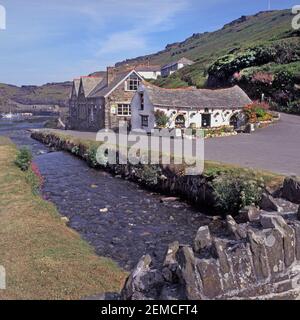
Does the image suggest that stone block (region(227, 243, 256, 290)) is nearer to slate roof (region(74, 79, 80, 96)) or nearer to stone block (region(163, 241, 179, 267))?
stone block (region(163, 241, 179, 267))

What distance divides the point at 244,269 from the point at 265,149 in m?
21.3

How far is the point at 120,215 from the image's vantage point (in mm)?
16906

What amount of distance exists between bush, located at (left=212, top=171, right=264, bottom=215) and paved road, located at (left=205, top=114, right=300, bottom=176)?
1.97m

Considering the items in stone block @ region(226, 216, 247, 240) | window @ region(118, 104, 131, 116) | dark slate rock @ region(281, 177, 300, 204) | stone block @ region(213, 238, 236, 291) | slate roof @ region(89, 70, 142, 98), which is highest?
slate roof @ region(89, 70, 142, 98)

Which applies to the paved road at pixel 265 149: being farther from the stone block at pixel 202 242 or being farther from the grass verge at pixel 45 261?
the stone block at pixel 202 242

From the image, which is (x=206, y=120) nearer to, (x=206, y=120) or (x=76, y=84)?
(x=206, y=120)

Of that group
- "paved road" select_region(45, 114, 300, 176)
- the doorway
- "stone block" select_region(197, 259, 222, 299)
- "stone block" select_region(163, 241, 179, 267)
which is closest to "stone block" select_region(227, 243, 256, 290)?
"stone block" select_region(197, 259, 222, 299)

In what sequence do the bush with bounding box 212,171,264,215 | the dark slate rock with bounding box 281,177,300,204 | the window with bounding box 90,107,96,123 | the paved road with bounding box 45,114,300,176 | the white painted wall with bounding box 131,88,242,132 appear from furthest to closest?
the window with bounding box 90,107,96,123 → the white painted wall with bounding box 131,88,242,132 → the paved road with bounding box 45,114,300,176 → the bush with bounding box 212,171,264,215 → the dark slate rock with bounding box 281,177,300,204

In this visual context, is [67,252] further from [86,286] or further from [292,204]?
[292,204]

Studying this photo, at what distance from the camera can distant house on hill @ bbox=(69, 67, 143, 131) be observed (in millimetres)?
51531

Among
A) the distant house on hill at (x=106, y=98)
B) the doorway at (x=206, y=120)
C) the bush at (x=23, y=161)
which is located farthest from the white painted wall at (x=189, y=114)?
the bush at (x=23, y=161)

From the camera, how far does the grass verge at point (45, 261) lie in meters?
8.19

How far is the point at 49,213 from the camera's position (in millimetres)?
14844

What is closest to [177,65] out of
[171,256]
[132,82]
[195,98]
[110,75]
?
[110,75]
